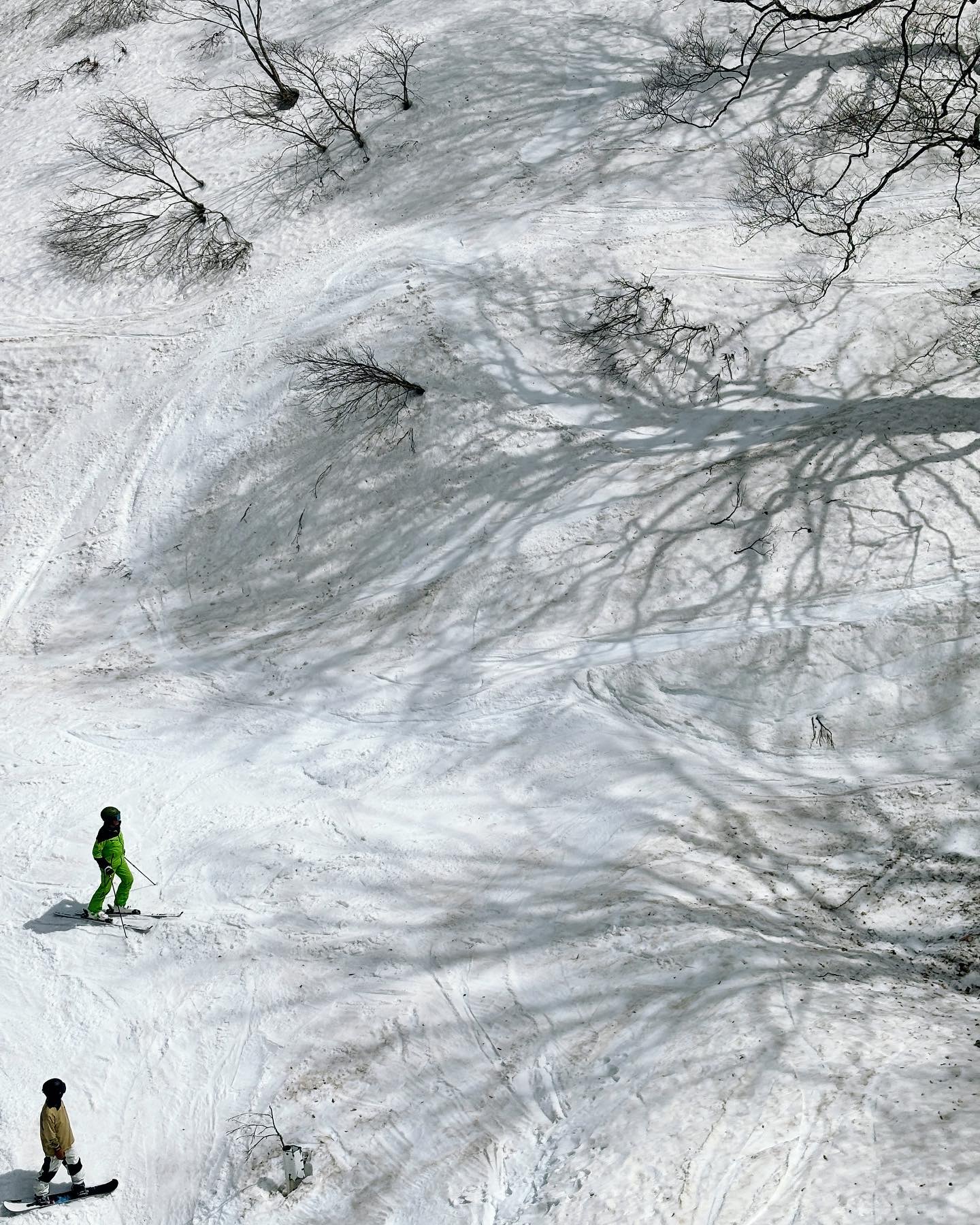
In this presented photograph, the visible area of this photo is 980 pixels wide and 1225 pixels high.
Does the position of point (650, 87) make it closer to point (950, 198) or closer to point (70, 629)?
point (950, 198)

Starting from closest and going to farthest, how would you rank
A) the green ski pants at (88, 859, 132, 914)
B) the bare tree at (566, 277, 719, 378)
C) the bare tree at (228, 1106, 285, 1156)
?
the bare tree at (228, 1106, 285, 1156)
the green ski pants at (88, 859, 132, 914)
the bare tree at (566, 277, 719, 378)

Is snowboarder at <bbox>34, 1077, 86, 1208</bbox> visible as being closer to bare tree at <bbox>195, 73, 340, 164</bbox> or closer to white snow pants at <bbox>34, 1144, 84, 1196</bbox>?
white snow pants at <bbox>34, 1144, 84, 1196</bbox>

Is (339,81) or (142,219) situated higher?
(339,81)

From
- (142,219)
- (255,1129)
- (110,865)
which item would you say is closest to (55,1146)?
(255,1129)

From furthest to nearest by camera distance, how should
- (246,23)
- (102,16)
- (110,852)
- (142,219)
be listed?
(102,16) → (246,23) → (142,219) → (110,852)

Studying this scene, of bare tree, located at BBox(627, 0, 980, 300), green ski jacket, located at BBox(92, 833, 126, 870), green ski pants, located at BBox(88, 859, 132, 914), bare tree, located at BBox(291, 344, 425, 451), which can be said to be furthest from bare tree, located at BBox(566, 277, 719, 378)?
green ski pants, located at BBox(88, 859, 132, 914)

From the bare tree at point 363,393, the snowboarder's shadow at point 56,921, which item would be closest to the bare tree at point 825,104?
the bare tree at point 363,393

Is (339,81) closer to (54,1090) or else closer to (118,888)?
(118,888)
